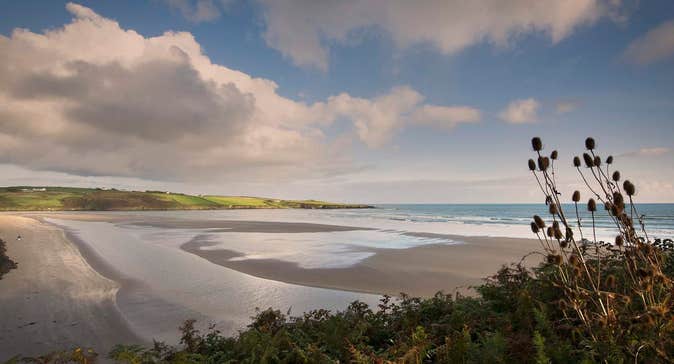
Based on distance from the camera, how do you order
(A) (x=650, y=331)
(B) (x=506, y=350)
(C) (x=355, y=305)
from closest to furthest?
1. (A) (x=650, y=331)
2. (B) (x=506, y=350)
3. (C) (x=355, y=305)

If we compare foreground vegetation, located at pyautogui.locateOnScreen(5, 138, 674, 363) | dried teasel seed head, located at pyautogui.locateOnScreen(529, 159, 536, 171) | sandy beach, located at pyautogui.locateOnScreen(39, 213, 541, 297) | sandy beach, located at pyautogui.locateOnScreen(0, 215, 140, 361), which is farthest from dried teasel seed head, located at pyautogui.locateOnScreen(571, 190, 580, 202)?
sandy beach, located at pyautogui.locateOnScreen(0, 215, 140, 361)

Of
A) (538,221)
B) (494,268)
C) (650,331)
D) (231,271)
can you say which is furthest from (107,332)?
(494,268)

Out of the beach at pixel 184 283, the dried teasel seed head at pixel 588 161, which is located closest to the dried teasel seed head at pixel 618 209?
the dried teasel seed head at pixel 588 161

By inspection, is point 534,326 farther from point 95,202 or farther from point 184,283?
point 95,202

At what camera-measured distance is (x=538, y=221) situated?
269 centimetres

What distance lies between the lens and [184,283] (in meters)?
11.1

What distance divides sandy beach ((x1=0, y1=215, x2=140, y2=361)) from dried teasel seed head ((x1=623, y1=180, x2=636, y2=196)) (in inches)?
300

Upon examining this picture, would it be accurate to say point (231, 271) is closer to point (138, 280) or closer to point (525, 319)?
point (138, 280)

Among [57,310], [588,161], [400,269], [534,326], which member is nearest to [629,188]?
[588,161]

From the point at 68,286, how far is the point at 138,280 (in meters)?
1.83

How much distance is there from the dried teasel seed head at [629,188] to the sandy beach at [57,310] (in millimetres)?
7620

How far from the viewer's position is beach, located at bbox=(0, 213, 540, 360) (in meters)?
7.19

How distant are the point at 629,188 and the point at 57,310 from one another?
10.8 meters

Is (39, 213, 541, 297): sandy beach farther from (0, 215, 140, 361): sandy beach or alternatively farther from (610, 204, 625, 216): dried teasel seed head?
(610, 204, 625, 216): dried teasel seed head
